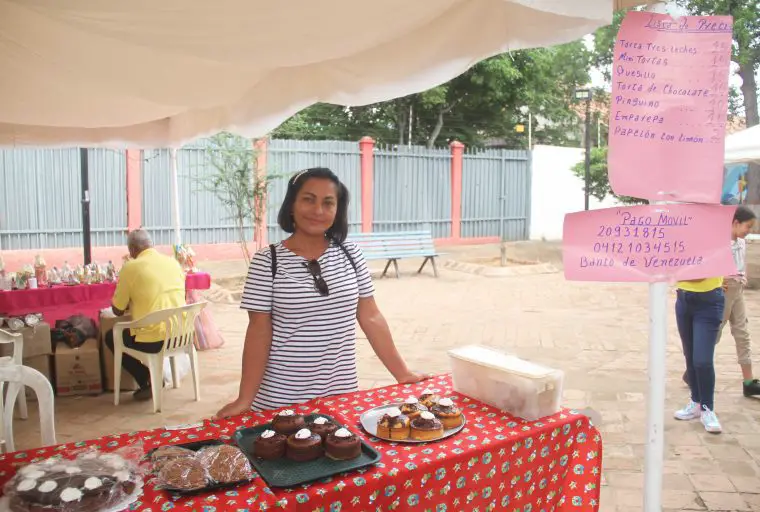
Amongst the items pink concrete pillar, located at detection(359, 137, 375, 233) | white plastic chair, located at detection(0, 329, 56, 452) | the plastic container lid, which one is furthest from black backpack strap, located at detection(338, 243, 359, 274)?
pink concrete pillar, located at detection(359, 137, 375, 233)

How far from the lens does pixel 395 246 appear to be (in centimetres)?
1095

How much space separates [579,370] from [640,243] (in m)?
3.80

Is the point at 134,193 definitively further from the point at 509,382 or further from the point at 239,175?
the point at 509,382

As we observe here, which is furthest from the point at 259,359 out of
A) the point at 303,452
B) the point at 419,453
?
the point at 419,453

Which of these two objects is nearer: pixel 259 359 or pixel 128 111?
pixel 259 359

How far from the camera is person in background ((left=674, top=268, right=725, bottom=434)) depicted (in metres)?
3.79

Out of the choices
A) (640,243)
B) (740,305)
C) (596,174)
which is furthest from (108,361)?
(596,174)

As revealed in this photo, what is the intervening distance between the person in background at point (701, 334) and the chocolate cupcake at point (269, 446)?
10.2ft

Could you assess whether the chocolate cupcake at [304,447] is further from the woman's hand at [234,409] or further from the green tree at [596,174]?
the green tree at [596,174]

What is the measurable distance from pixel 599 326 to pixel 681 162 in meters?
5.59

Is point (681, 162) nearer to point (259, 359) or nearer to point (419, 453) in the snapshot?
point (419, 453)

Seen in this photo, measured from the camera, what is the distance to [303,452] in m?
1.60

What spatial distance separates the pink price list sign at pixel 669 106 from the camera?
1.79 metres

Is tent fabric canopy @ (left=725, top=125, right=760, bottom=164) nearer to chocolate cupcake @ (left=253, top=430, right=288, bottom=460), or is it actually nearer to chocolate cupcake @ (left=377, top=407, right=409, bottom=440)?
chocolate cupcake @ (left=377, top=407, right=409, bottom=440)
